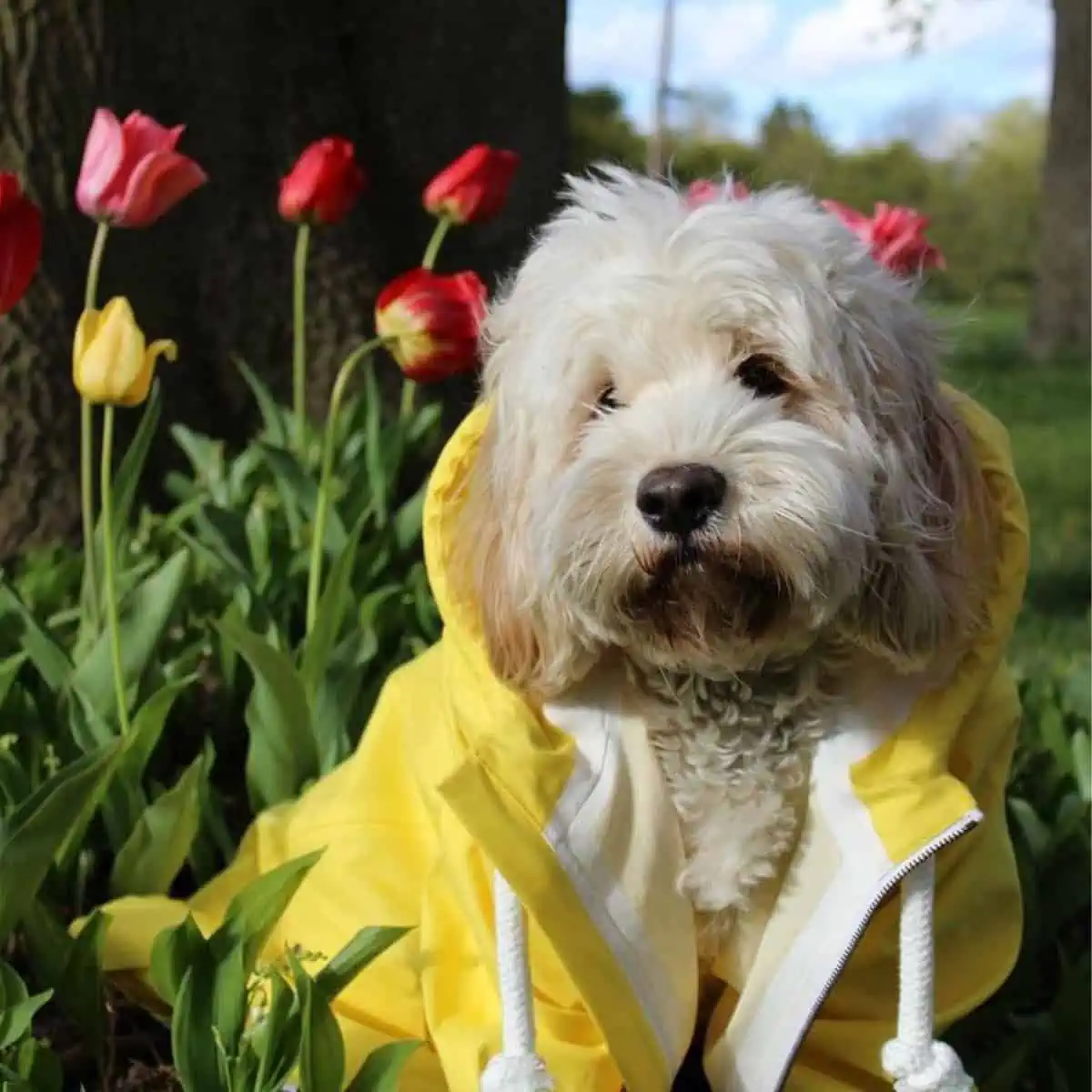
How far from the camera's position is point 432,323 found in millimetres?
2340

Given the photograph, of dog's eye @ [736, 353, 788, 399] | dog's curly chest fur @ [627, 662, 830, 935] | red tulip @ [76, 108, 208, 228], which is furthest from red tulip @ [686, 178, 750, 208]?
red tulip @ [76, 108, 208, 228]

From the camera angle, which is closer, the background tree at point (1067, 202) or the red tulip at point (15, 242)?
the red tulip at point (15, 242)

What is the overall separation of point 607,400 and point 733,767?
0.47 meters

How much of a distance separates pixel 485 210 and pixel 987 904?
1573 mm

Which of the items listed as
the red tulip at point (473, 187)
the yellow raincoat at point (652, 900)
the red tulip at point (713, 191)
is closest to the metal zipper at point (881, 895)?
the yellow raincoat at point (652, 900)

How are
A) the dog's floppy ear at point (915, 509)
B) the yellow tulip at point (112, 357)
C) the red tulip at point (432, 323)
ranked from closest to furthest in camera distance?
the dog's floppy ear at point (915, 509) < the yellow tulip at point (112, 357) < the red tulip at point (432, 323)

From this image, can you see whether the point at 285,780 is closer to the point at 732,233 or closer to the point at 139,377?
the point at 139,377

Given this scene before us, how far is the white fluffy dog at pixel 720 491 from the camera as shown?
1.54 meters

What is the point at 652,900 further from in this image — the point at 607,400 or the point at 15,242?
the point at 15,242

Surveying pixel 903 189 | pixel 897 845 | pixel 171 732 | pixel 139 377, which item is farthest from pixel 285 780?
pixel 903 189

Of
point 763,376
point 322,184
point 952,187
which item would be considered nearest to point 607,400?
point 763,376

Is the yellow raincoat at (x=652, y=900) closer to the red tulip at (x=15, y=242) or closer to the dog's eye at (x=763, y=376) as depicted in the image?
the dog's eye at (x=763, y=376)

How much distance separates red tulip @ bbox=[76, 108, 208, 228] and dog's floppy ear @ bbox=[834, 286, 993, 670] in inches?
39.7

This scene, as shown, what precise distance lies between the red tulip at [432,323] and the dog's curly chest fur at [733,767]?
78 cm
